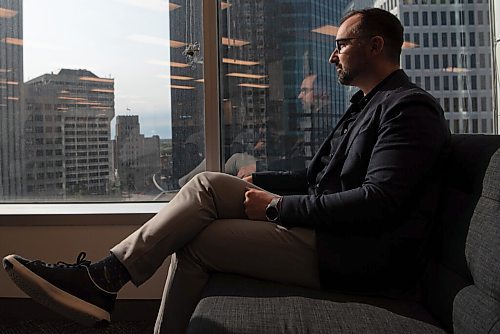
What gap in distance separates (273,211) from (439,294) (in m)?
0.54

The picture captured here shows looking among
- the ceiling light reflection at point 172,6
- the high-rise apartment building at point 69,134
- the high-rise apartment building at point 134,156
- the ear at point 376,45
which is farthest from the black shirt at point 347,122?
the high-rise apartment building at point 69,134

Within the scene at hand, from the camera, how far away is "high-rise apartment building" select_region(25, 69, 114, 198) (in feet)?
9.10

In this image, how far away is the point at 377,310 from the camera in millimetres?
1342

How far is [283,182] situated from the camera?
2133 millimetres

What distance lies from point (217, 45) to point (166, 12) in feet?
1.10

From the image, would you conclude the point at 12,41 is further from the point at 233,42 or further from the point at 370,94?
the point at 370,94

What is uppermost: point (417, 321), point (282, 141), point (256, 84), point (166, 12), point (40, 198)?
point (166, 12)

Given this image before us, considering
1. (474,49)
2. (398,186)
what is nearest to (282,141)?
(474,49)

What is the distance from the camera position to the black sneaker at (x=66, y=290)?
156 centimetres

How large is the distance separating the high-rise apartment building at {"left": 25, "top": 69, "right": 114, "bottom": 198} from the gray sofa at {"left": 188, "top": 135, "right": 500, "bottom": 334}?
1458 millimetres

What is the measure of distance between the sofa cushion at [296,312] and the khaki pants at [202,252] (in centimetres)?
7

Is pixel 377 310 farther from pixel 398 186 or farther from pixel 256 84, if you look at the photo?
pixel 256 84

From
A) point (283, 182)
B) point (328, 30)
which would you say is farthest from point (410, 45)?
point (283, 182)

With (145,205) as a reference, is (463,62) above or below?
above
